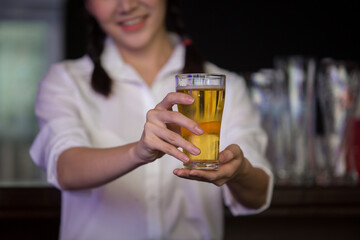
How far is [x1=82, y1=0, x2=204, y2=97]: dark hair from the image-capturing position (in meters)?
→ 2.02

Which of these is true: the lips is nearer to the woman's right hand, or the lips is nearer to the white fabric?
the white fabric

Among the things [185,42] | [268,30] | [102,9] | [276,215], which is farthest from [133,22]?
[268,30]

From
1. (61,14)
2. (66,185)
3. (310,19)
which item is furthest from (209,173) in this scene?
(61,14)

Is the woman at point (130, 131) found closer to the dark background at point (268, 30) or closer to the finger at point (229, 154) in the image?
the finger at point (229, 154)

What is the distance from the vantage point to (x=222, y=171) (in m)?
1.24

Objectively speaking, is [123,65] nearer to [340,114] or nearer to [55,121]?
[55,121]

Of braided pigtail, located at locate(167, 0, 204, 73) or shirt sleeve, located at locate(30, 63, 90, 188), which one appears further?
braided pigtail, located at locate(167, 0, 204, 73)

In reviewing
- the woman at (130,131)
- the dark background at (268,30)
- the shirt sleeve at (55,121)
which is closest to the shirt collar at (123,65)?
the woman at (130,131)

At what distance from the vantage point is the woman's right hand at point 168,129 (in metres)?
1.13

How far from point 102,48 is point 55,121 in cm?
47

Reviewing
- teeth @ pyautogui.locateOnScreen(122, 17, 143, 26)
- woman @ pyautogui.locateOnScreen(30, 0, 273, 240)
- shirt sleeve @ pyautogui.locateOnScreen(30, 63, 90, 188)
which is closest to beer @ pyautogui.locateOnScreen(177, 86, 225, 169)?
woman @ pyautogui.locateOnScreen(30, 0, 273, 240)

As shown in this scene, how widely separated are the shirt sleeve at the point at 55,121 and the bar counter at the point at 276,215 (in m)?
0.21

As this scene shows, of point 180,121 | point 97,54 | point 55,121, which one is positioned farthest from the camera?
point 97,54

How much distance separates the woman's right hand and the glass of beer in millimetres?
31
